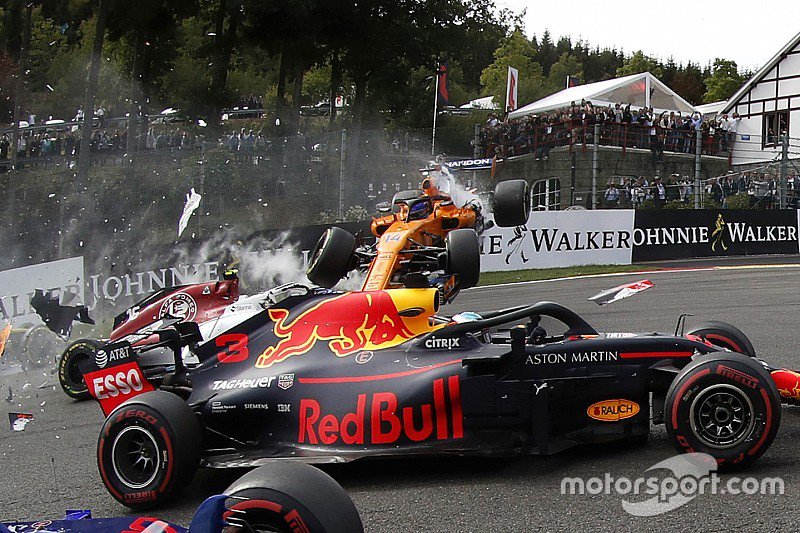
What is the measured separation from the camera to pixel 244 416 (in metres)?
5.39

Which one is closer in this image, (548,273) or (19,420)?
(19,420)

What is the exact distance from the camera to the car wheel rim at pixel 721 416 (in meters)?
4.64

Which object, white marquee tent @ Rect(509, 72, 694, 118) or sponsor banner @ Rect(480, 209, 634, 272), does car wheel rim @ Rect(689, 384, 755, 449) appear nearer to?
sponsor banner @ Rect(480, 209, 634, 272)

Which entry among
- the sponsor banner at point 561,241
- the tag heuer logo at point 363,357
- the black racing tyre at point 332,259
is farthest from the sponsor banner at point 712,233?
the tag heuer logo at point 363,357

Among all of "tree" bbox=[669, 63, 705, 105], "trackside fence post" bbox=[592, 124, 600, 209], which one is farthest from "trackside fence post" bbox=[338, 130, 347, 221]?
"tree" bbox=[669, 63, 705, 105]

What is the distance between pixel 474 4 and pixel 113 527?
2599 cm

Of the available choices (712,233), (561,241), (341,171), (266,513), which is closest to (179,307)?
(266,513)

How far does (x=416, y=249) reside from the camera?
8.00 metres

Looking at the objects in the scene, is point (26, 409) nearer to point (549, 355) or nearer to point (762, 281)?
point (549, 355)

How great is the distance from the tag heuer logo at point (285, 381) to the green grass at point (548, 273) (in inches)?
465

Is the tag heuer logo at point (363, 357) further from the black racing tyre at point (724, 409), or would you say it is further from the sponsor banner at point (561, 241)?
the sponsor banner at point (561, 241)

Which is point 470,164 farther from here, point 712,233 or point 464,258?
point 464,258

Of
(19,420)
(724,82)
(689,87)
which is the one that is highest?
(689,87)

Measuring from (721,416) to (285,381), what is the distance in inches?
95.5
